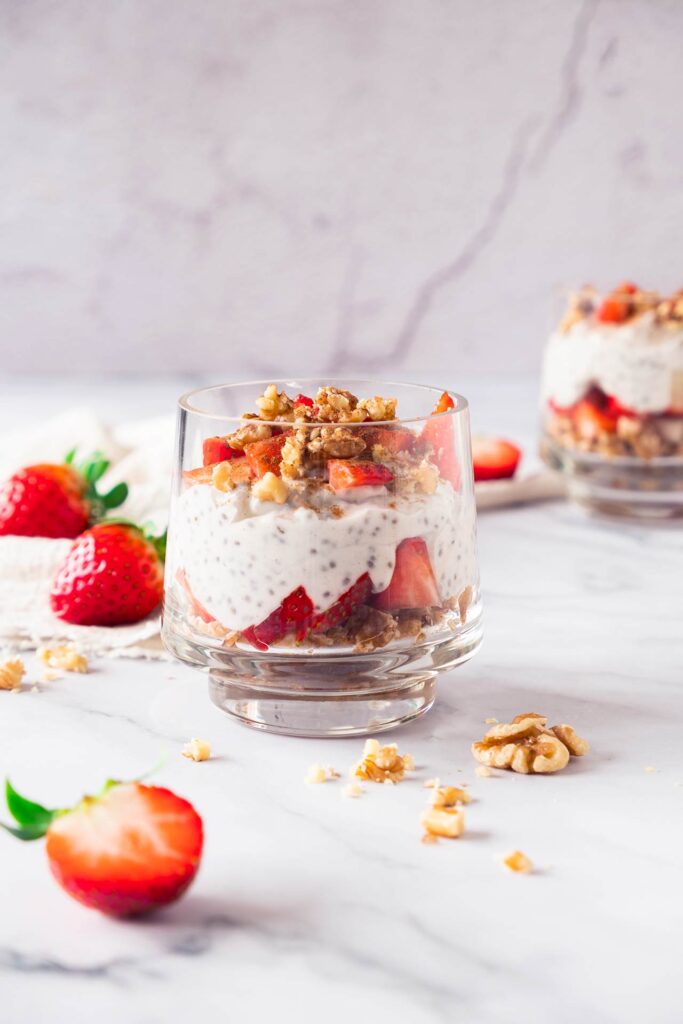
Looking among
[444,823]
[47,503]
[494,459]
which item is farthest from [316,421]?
[494,459]

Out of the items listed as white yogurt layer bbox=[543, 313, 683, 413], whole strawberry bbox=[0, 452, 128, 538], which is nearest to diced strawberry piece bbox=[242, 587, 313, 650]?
whole strawberry bbox=[0, 452, 128, 538]

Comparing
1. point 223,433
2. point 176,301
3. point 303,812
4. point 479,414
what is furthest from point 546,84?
point 303,812

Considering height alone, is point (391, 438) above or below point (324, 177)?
below

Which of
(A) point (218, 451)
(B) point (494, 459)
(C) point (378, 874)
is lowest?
(C) point (378, 874)

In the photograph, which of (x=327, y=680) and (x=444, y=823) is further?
(x=327, y=680)

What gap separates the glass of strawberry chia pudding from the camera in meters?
0.82

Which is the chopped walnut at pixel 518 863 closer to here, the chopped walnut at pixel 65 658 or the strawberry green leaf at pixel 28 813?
the strawberry green leaf at pixel 28 813

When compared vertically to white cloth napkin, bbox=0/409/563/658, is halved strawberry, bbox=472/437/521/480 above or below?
above

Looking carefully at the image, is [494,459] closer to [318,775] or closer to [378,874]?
[318,775]

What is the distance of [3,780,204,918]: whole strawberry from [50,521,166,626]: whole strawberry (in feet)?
1.48

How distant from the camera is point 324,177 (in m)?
2.29

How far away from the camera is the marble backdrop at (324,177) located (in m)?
2.17

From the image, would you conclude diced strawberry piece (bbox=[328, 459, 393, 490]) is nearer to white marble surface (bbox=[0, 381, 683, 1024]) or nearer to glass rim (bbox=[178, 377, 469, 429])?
glass rim (bbox=[178, 377, 469, 429])

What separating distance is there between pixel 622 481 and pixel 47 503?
2.25 ft
